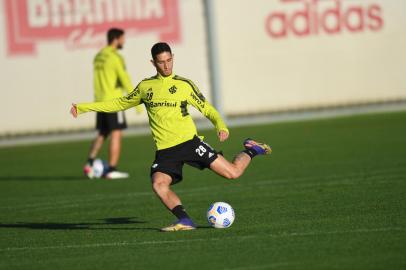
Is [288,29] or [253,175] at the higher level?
[288,29]

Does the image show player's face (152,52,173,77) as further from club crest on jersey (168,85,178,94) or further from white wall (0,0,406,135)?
white wall (0,0,406,135)

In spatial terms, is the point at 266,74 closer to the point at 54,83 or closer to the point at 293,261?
the point at 54,83

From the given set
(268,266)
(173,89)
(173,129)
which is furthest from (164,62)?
(268,266)

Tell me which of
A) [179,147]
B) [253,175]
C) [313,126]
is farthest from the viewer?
[313,126]

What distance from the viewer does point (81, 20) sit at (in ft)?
87.9

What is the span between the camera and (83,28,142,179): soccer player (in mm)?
17750

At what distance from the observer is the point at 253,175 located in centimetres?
1661

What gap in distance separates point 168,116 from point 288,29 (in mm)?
16940

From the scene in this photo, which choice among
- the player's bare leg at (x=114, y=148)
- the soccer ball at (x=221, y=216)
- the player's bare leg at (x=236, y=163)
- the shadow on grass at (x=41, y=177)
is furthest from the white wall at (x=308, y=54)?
the soccer ball at (x=221, y=216)

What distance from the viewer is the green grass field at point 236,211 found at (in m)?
9.42

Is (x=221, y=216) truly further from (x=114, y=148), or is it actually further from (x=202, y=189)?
(x=114, y=148)

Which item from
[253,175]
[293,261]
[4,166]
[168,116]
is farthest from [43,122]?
[293,261]

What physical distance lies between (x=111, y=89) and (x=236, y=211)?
6.03 meters

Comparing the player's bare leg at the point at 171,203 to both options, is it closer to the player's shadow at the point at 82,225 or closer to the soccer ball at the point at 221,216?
the soccer ball at the point at 221,216
